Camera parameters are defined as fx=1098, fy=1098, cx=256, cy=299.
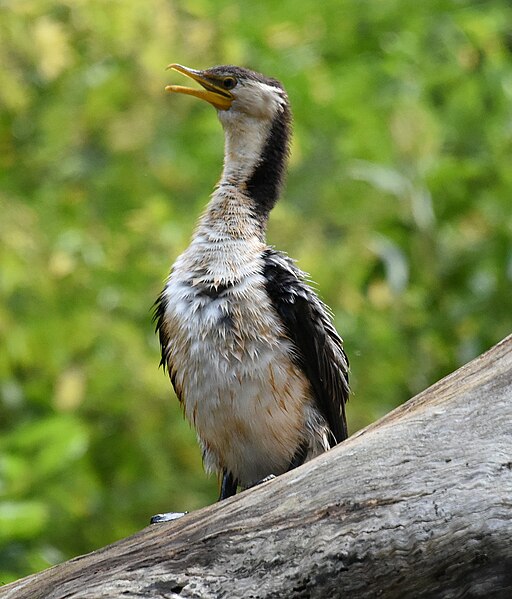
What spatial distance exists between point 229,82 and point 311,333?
166 cm

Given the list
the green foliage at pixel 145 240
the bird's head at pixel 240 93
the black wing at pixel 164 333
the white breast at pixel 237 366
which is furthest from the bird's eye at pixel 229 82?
the green foliage at pixel 145 240

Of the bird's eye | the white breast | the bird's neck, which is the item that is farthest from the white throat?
the white breast

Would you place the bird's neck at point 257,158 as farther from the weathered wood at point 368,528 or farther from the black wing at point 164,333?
the weathered wood at point 368,528

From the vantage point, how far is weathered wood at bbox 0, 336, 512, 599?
146 inches

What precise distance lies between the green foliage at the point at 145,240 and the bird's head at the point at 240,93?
7.38 ft

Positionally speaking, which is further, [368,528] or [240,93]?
[240,93]

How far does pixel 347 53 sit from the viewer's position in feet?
38.4

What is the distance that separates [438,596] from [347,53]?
8762 mm

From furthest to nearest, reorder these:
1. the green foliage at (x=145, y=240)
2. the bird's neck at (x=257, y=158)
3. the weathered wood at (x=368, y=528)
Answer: the green foliage at (x=145, y=240) → the bird's neck at (x=257, y=158) → the weathered wood at (x=368, y=528)

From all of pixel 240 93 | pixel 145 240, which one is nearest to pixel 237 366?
pixel 240 93

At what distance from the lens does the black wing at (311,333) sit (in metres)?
5.34

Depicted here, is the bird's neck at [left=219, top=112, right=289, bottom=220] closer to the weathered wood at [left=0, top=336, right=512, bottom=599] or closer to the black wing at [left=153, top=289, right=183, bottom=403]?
the black wing at [left=153, top=289, right=183, bottom=403]

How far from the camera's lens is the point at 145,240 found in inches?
338

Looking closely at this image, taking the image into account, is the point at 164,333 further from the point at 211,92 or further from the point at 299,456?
the point at 211,92
